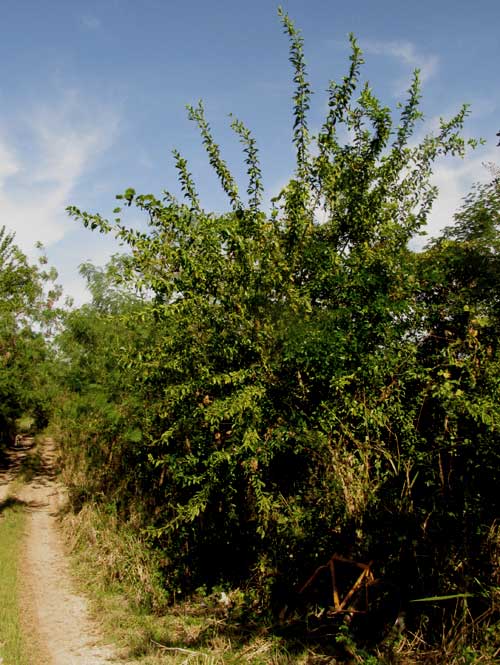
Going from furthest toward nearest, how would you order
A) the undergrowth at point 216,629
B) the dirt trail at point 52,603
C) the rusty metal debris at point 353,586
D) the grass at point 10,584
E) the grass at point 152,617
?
the dirt trail at point 52,603
the grass at point 10,584
the grass at point 152,617
the rusty metal debris at point 353,586
the undergrowth at point 216,629

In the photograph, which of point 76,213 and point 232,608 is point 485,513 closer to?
point 232,608

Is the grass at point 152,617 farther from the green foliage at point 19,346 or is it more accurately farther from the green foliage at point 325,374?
the green foliage at point 19,346

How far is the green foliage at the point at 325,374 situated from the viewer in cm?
563

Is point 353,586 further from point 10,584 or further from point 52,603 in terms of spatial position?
point 10,584

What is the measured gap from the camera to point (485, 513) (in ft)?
17.0

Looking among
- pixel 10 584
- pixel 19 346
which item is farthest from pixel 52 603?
pixel 19 346

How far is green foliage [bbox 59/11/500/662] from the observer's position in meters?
5.63

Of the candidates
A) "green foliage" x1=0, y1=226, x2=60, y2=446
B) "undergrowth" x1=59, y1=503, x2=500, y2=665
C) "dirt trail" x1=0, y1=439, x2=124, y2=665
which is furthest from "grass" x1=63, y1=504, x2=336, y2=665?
"green foliage" x1=0, y1=226, x2=60, y2=446

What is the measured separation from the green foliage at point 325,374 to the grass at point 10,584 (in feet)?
8.52

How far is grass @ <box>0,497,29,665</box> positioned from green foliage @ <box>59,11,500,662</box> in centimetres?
260

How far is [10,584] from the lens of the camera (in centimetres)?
1002

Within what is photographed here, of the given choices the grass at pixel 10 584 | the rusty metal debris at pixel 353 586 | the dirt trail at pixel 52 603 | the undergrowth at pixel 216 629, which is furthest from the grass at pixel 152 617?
the grass at pixel 10 584

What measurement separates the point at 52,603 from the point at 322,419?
6.86 meters

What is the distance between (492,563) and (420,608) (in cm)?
101
